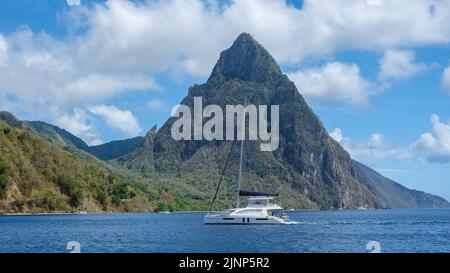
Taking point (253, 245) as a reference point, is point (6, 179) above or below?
above

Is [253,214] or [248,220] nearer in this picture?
[248,220]

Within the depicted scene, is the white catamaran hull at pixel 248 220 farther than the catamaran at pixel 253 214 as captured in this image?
No

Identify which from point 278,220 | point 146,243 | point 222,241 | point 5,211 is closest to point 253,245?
point 222,241

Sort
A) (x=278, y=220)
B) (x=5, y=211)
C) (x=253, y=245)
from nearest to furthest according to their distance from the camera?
(x=253, y=245) → (x=278, y=220) → (x=5, y=211)

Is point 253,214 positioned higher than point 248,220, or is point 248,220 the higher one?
point 253,214

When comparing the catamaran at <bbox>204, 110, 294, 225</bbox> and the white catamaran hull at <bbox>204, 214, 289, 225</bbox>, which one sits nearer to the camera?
the white catamaran hull at <bbox>204, 214, 289, 225</bbox>
